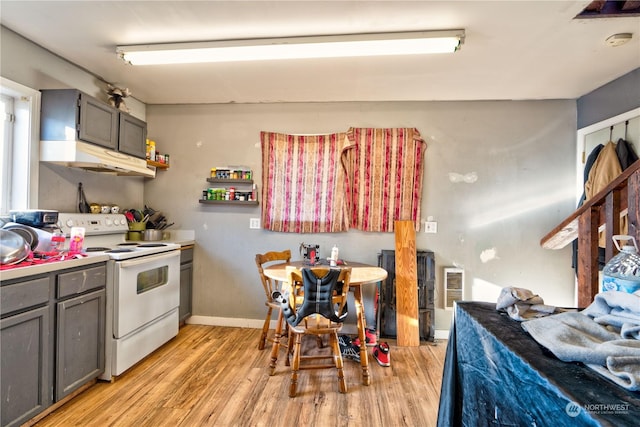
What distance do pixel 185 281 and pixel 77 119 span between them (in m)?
1.79

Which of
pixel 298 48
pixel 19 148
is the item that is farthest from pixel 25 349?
pixel 298 48

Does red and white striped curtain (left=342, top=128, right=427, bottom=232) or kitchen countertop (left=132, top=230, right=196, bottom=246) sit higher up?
red and white striped curtain (left=342, top=128, right=427, bottom=232)

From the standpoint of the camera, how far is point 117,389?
202 cm

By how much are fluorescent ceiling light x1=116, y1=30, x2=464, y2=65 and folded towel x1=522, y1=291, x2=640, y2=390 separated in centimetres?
178

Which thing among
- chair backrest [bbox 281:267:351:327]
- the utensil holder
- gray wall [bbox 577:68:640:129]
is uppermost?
gray wall [bbox 577:68:640:129]

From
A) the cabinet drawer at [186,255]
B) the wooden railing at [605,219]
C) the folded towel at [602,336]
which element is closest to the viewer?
the folded towel at [602,336]

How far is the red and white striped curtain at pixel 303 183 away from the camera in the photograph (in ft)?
10.2

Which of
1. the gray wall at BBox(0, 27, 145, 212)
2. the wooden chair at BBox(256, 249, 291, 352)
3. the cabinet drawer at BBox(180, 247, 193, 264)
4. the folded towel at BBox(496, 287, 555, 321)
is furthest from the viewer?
the cabinet drawer at BBox(180, 247, 193, 264)

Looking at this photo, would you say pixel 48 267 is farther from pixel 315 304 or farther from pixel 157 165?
pixel 157 165

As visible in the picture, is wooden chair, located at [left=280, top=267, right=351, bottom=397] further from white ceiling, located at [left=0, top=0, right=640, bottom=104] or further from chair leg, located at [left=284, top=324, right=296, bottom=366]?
white ceiling, located at [left=0, top=0, right=640, bottom=104]

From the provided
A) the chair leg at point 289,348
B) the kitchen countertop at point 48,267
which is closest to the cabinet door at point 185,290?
the kitchen countertop at point 48,267

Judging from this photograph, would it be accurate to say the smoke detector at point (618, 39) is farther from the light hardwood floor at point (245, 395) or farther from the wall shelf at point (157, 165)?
the wall shelf at point (157, 165)

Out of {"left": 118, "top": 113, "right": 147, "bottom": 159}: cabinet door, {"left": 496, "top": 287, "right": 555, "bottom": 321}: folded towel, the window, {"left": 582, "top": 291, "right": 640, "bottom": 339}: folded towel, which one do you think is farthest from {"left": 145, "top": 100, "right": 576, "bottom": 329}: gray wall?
{"left": 582, "top": 291, "right": 640, "bottom": 339}: folded towel

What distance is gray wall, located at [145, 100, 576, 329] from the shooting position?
3.01m
